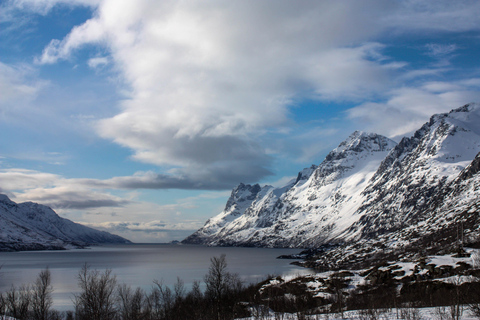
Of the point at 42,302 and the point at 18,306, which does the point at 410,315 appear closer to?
the point at 42,302

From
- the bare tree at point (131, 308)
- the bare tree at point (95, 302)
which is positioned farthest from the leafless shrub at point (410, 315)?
the bare tree at point (95, 302)

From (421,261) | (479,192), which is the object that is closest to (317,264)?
(479,192)

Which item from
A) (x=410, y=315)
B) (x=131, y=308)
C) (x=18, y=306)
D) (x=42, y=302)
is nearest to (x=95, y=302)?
(x=42, y=302)

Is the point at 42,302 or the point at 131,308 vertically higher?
the point at 42,302

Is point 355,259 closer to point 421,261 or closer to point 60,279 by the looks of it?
point 421,261

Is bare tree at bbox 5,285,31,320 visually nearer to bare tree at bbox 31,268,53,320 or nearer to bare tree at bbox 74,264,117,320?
bare tree at bbox 31,268,53,320

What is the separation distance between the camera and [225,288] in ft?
231

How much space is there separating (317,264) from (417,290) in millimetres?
120647

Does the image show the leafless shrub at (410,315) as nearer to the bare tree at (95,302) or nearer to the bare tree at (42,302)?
the bare tree at (95,302)

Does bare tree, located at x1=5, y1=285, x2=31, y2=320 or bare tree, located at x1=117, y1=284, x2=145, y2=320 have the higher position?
bare tree, located at x1=5, y1=285, x2=31, y2=320

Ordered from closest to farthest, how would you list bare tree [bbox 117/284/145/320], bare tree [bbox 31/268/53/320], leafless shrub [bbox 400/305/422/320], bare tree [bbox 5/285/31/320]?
leafless shrub [bbox 400/305/422/320] < bare tree [bbox 5/285/31/320] < bare tree [bbox 31/268/53/320] < bare tree [bbox 117/284/145/320]

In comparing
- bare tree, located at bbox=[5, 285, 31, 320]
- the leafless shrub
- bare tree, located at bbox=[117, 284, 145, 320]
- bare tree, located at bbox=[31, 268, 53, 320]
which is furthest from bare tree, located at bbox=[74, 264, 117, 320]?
the leafless shrub

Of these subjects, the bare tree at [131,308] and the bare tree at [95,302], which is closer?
the bare tree at [95,302]

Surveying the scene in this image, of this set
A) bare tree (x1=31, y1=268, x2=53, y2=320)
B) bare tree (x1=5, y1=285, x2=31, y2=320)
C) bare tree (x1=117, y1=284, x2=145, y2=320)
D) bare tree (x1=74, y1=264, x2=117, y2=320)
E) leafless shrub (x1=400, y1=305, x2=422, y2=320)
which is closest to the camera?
leafless shrub (x1=400, y1=305, x2=422, y2=320)
